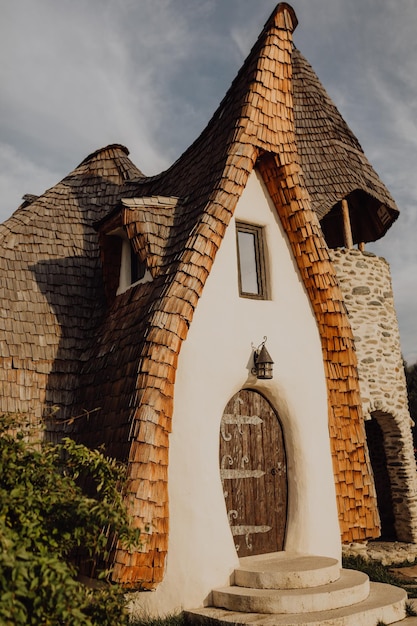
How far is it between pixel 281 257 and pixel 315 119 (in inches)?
293

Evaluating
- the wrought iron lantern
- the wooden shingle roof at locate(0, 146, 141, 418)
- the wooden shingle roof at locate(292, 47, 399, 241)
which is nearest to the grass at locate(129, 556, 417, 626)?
the wooden shingle roof at locate(0, 146, 141, 418)

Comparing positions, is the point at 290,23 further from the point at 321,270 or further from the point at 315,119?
the point at 315,119

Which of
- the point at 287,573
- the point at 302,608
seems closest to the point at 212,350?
the point at 287,573

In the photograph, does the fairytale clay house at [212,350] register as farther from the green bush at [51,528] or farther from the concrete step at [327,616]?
the green bush at [51,528]

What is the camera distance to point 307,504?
7.89m

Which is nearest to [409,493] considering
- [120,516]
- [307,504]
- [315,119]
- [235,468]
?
[307,504]

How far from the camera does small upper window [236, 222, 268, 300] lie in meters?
8.27

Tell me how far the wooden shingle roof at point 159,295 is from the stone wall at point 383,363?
416 cm

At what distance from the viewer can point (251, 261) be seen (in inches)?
333

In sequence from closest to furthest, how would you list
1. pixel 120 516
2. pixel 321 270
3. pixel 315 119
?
pixel 120 516, pixel 321 270, pixel 315 119

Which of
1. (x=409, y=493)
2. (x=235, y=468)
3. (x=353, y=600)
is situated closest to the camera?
(x=353, y=600)

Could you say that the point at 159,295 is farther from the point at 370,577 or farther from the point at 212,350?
the point at 370,577

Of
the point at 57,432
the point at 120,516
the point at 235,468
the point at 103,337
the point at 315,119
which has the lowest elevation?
the point at 120,516

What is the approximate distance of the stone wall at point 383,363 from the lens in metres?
12.5
